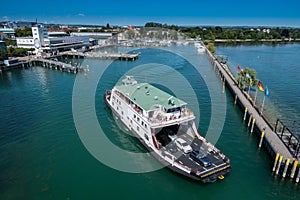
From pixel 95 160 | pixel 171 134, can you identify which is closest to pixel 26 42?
pixel 95 160

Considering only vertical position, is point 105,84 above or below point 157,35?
below

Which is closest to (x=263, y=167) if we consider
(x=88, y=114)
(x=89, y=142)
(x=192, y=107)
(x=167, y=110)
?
(x=167, y=110)

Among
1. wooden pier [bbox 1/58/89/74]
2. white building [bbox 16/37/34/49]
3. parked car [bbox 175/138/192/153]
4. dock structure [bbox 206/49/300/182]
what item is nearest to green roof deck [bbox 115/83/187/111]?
parked car [bbox 175/138/192/153]

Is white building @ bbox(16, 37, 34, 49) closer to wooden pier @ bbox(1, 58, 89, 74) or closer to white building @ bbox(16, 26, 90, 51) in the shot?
white building @ bbox(16, 26, 90, 51)

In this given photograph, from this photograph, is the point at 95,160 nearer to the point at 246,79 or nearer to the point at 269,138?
the point at 269,138

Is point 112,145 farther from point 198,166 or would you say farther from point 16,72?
point 16,72

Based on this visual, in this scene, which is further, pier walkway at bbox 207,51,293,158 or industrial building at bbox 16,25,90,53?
industrial building at bbox 16,25,90,53

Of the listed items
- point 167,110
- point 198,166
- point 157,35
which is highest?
point 157,35
